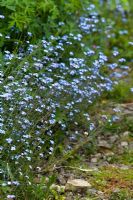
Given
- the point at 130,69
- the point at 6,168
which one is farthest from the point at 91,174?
the point at 130,69

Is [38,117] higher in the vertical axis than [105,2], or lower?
lower

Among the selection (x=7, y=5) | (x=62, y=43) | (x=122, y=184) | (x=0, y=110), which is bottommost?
(x=122, y=184)

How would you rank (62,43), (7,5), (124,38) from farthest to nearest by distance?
(124,38)
(62,43)
(7,5)

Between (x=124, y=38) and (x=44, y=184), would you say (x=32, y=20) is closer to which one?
(x=44, y=184)

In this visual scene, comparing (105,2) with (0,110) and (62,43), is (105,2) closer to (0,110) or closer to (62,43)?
(62,43)

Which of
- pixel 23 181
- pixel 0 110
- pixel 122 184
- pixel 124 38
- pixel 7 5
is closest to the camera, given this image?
pixel 23 181

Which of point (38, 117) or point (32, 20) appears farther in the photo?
point (32, 20)
